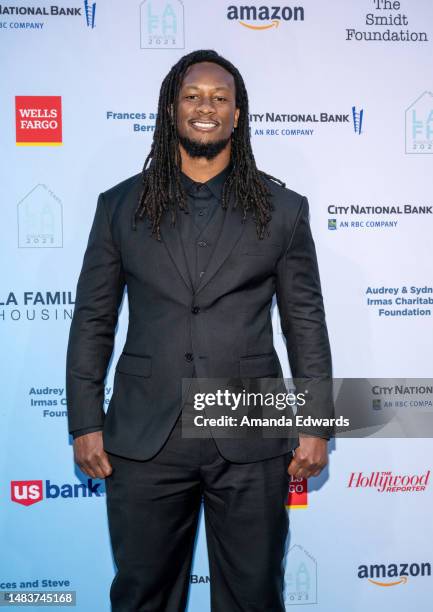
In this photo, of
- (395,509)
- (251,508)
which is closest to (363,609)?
(395,509)

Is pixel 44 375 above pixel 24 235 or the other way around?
the other way around

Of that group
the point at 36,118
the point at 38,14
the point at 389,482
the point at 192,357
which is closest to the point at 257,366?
the point at 192,357

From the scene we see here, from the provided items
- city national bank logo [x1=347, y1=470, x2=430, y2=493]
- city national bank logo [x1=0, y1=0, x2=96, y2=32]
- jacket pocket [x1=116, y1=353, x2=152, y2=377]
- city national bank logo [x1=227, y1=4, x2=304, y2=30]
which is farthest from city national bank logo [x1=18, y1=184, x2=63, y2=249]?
city national bank logo [x1=347, y1=470, x2=430, y2=493]

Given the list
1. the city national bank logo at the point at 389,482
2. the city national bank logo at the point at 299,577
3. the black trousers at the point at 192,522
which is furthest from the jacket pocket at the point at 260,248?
the city national bank logo at the point at 299,577

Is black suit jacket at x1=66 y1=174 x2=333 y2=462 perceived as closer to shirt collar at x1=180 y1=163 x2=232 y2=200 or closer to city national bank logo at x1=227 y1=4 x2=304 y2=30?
shirt collar at x1=180 y1=163 x2=232 y2=200

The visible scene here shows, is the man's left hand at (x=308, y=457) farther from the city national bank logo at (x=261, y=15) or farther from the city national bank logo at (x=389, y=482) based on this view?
the city national bank logo at (x=261, y=15)

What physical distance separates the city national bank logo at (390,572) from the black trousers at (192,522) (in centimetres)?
101

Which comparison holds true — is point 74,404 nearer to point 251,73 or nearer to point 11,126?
point 11,126

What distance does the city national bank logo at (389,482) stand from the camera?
2.83 meters

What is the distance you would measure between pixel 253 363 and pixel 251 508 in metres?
0.42

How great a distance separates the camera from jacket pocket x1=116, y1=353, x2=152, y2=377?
Result: 1.90 meters

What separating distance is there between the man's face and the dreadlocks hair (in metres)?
0.06

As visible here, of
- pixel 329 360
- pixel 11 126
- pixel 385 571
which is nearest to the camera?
pixel 329 360

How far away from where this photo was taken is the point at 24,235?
2707 millimetres
